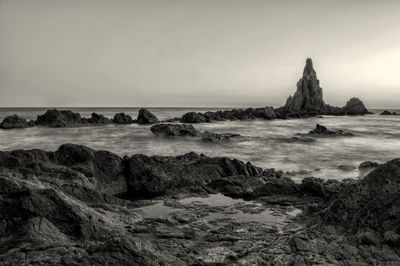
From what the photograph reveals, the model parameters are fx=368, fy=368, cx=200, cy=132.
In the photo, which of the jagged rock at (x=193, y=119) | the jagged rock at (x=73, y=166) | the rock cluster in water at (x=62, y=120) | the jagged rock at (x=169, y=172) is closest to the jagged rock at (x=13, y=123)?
the rock cluster in water at (x=62, y=120)

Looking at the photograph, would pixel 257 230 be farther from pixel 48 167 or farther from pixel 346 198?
pixel 48 167

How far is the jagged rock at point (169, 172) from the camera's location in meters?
11.3

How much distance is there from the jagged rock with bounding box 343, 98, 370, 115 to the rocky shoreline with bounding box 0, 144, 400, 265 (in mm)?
110890

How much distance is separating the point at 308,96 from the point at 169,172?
10197cm

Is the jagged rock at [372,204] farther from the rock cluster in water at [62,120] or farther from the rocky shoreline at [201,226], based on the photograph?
the rock cluster in water at [62,120]

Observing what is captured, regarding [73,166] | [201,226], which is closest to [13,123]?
[73,166]

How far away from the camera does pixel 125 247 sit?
4430 millimetres

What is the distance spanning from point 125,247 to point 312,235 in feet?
9.63

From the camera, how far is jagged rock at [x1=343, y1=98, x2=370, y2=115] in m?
112

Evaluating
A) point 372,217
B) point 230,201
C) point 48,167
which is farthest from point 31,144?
point 372,217

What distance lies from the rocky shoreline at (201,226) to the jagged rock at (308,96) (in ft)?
333

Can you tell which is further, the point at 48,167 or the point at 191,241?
the point at 48,167

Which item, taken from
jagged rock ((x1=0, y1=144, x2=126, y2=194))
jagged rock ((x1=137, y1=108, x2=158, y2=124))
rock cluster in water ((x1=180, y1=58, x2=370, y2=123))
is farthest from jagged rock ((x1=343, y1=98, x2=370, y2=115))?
jagged rock ((x1=0, y1=144, x2=126, y2=194))

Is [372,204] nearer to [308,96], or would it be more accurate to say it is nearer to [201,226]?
[201,226]
